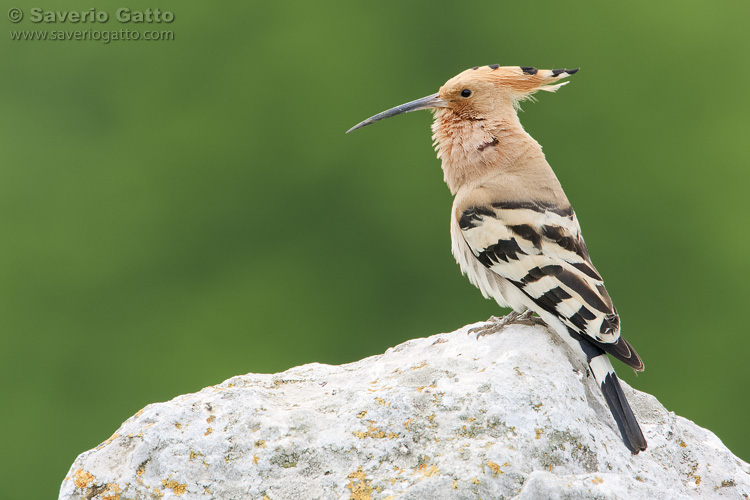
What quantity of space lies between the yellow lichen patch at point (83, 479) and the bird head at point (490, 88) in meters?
1.41

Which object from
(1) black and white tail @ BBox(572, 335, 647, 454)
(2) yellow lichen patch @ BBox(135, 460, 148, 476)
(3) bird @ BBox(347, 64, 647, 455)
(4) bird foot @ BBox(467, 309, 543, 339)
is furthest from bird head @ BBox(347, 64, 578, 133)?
(2) yellow lichen patch @ BBox(135, 460, 148, 476)

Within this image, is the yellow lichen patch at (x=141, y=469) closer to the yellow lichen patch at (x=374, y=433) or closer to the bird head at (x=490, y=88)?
the yellow lichen patch at (x=374, y=433)

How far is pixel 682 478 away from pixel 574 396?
29cm

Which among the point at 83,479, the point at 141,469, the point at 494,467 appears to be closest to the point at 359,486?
the point at 494,467

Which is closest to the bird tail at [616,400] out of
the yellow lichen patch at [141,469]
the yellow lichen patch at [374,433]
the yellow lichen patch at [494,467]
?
the yellow lichen patch at [494,467]

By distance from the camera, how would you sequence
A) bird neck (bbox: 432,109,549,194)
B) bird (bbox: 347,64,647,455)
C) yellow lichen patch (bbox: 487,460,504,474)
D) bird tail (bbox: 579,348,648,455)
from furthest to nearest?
bird neck (bbox: 432,109,549,194) < bird (bbox: 347,64,647,455) < bird tail (bbox: 579,348,648,455) < yellow lichen patch (bbox: 487,460,504,474)

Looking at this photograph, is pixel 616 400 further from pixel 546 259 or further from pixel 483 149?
pixel 483 149

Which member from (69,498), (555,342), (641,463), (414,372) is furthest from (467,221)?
(69,498)

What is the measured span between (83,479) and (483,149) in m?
1.36

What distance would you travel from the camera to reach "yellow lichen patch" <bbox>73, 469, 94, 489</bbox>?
1.51 m

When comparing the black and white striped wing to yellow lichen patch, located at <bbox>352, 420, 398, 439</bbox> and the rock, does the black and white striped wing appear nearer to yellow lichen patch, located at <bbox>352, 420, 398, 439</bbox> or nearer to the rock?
the rock

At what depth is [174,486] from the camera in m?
1.46

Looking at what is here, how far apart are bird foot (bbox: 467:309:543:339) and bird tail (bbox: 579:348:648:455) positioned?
0.17 metres

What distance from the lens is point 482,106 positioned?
236cm
